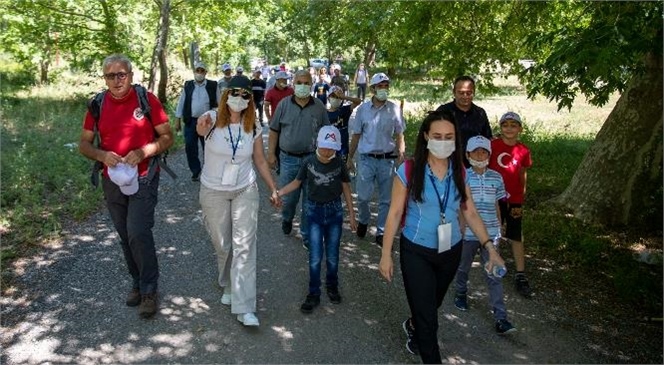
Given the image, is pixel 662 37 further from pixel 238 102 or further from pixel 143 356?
pixel 143 356

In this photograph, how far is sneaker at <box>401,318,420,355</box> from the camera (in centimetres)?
401

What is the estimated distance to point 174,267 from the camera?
5.52m

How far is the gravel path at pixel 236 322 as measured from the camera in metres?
3.97

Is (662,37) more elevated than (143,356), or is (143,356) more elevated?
(662,37)

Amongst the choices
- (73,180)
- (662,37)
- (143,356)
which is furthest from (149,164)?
(73,180)

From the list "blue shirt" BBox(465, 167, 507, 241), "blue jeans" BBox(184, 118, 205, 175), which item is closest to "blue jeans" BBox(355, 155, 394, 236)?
"blue shirt" BBox(465, 167, 507, 241)

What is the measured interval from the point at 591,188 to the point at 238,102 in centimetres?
571

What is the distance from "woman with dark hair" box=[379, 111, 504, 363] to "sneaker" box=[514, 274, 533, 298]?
1.95m

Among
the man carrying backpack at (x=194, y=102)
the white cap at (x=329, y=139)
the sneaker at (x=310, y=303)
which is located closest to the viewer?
the sneaker at (x=310, y=303)

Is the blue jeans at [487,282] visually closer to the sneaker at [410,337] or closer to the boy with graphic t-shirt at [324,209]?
the sneaker at [410,337]

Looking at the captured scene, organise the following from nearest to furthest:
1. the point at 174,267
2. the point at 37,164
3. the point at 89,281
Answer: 1. the point at 89,281
2. the point at 174,267
3. the point at 37,164

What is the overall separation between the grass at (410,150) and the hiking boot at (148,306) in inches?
83.2

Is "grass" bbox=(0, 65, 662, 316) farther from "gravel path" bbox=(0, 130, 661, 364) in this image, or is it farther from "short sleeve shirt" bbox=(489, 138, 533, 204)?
"short sleeve shirt" bbox=(489, 138, 533, 204)

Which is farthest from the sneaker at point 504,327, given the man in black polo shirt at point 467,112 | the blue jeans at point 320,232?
the man in black polo shirt at point 467,112
